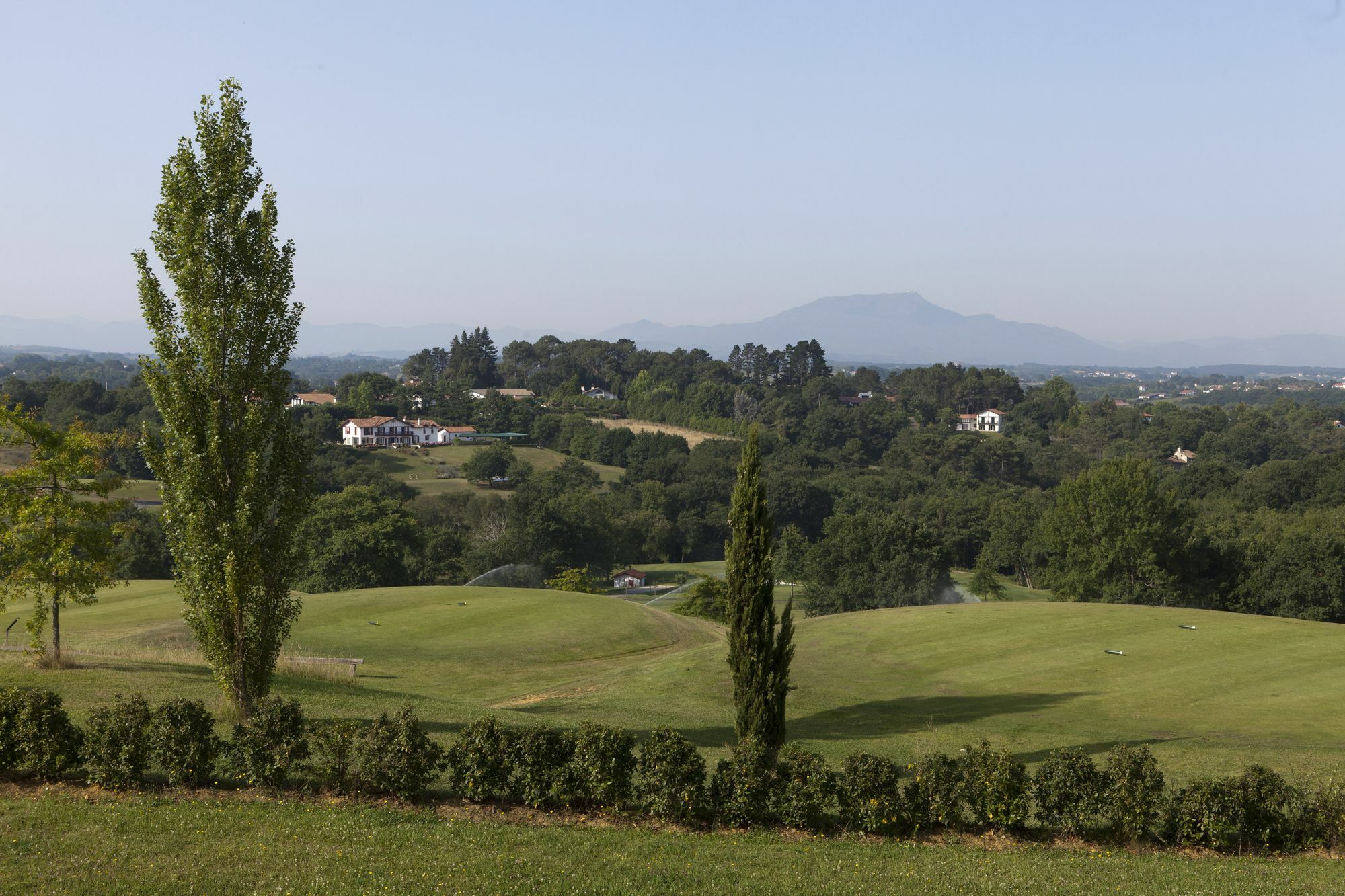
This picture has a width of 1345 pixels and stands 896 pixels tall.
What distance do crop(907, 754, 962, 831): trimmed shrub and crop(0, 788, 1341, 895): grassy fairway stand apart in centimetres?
57

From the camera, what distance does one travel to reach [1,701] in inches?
575

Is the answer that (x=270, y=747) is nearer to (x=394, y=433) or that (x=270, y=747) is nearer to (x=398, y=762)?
(x=398, y=762)

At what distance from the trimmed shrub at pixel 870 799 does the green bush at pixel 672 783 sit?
209 centimetres

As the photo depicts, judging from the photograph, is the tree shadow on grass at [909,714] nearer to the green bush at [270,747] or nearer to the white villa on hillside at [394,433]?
the green bush at [270,747]

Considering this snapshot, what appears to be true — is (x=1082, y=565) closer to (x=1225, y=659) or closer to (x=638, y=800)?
(x=1225, y=659)

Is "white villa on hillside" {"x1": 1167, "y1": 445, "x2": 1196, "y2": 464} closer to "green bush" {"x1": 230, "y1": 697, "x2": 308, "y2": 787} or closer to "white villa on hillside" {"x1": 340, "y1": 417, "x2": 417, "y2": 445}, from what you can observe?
"white villa on hillside" {"x1": 340, "y1": 417, "x2": 417, "y2": 445}

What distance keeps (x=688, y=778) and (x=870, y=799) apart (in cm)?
267

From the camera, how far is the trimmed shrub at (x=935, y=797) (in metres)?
14.3

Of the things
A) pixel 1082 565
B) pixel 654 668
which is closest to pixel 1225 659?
pixel 654 668

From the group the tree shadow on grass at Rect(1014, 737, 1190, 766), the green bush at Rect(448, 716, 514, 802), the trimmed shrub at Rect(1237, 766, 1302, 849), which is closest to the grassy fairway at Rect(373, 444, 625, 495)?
the tree shadow on grass at Rect(1014, 737, 1190, 766)

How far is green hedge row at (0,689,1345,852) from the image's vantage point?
14.0 m

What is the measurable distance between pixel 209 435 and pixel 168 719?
579cm

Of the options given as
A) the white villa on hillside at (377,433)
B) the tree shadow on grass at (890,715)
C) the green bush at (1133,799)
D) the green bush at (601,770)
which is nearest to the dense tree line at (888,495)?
the white villa on hillside at (377,433)

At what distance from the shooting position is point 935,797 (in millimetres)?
14297
